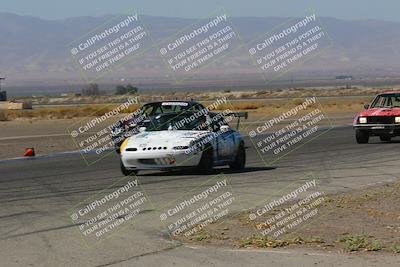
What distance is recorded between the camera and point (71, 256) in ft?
28.7

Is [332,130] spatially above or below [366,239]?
below

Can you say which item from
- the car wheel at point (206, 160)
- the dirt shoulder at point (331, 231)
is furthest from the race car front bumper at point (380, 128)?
the dirt shoulder at point (331, 231)

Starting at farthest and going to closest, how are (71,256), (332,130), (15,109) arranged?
(15,109), (332,130), (71,256)

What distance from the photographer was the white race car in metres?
16.4

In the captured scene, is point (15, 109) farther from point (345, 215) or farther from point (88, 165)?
point (345, 215)

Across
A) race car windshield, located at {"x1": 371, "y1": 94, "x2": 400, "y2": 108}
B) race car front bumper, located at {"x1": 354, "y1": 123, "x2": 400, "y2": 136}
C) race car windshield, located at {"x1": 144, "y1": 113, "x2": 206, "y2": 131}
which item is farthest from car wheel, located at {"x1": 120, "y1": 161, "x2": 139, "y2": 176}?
race car windshield, located at {"x1": 371, "y1": 94, "x2": 400, "y2": 108}

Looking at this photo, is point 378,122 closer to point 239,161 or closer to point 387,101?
point 387,101

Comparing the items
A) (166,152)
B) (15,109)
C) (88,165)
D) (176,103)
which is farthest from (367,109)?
(15,109)

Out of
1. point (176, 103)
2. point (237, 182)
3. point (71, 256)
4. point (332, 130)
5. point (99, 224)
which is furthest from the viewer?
point (332, 130)

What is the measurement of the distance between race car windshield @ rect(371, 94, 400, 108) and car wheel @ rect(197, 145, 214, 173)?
1112cm

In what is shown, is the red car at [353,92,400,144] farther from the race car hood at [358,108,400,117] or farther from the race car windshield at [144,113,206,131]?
the race car windshield at [144,113,206,131]

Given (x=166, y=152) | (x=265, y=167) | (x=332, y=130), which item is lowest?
(x=332, y=130)

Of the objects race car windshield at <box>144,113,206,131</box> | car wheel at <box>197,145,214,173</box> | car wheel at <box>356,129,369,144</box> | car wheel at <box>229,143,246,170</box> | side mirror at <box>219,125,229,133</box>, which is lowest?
car wheel at <box>356,129,369,144</box>

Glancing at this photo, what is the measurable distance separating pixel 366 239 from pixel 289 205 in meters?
3.11
